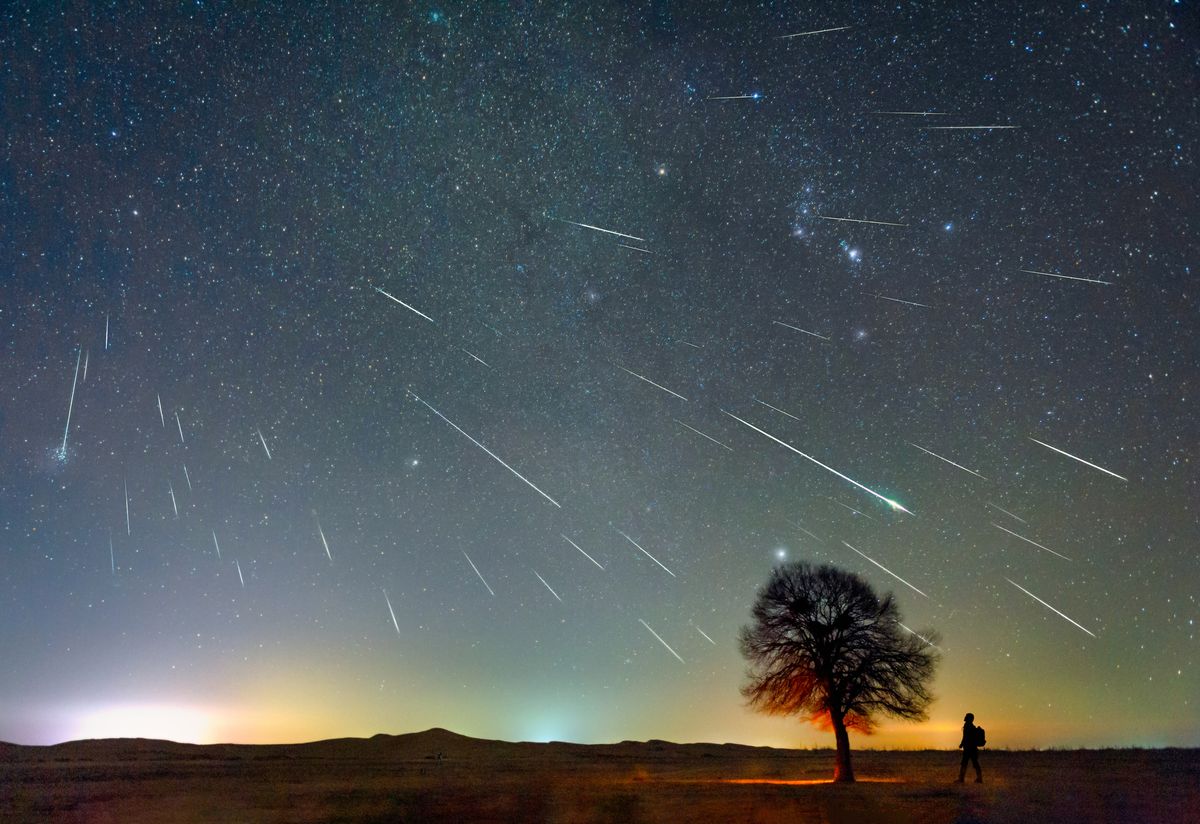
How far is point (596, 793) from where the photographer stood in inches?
790

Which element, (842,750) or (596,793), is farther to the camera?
(842,750)

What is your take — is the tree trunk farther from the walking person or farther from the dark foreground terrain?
the walking person

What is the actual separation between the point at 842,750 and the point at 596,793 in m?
7.64

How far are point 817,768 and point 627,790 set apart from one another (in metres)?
13.8

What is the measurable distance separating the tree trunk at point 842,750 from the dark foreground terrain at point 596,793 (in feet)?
1.84

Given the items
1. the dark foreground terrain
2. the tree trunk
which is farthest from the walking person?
the tree trunk

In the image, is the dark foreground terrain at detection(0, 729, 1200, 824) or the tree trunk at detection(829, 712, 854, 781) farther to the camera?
the tree trunk at detection(829, 712, 854, 781)

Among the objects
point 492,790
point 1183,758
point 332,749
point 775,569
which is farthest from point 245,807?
point 332,749

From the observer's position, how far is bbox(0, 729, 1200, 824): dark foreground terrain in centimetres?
1452

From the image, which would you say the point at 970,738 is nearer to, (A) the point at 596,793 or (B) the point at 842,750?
(B) the point at 842,750

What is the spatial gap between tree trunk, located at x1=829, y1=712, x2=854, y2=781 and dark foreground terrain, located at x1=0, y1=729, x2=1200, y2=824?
0.56 metres

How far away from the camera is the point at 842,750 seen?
22.6m

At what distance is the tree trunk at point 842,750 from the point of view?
22.1 metres

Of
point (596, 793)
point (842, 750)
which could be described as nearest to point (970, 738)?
point (842, 750)
